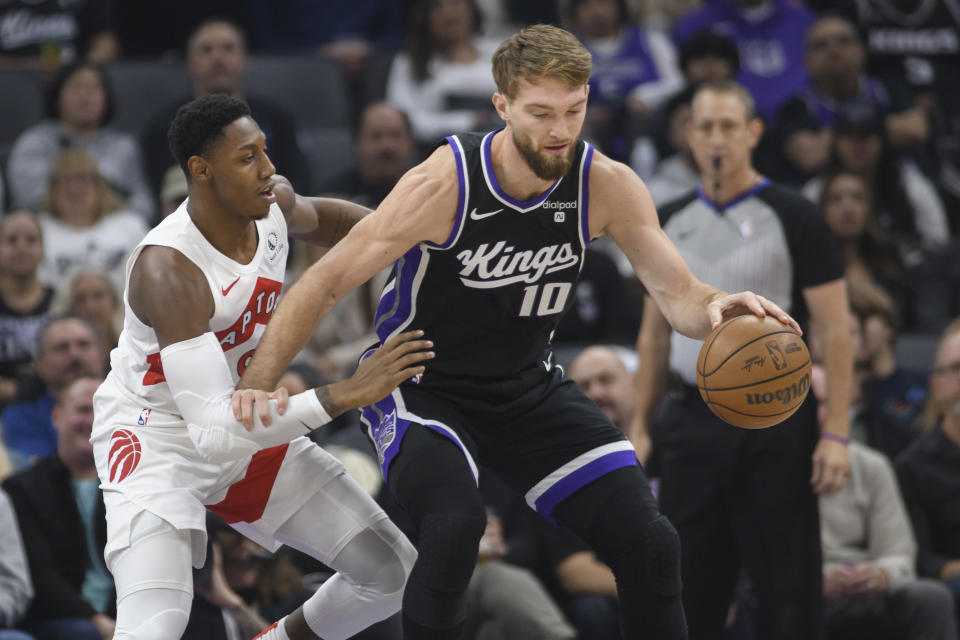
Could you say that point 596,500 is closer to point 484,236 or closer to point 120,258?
point 484,236

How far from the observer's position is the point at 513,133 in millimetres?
4219

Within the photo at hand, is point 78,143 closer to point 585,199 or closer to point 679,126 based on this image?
point 679,126

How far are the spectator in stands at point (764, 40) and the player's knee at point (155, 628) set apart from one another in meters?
7.09

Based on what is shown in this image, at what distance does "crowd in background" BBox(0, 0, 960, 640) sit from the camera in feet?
20.8

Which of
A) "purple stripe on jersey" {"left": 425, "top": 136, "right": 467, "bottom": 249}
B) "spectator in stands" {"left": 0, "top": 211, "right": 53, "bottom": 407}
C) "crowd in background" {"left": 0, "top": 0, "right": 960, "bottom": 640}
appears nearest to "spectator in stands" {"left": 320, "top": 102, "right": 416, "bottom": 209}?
"crowd in background" {"left": 0, "top": 0, "right": 960, "bottom": 640}

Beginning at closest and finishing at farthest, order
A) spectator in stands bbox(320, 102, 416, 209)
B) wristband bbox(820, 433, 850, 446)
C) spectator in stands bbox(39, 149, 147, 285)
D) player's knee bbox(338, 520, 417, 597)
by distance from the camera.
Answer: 1. player's knee bbox(338, 520, 417, 597)
2. wristband bbox(820, 433, 850, 446)
3. spectator in stands bbox(39, 149, 147, 285)
4. spectator in stands bbox(320, 102, 416, 209)

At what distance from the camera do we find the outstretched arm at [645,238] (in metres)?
4.34

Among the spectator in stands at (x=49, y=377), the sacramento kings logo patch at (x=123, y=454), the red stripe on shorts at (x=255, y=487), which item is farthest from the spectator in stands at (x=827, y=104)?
the sacramento kings logo patch at (x=123, y=454)

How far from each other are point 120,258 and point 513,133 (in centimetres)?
461

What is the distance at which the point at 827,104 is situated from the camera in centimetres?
955

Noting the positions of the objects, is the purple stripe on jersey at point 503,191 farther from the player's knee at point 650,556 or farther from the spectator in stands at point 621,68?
the spectator in stands at point 621,68

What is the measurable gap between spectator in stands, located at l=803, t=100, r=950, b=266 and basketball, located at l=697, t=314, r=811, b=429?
495cm

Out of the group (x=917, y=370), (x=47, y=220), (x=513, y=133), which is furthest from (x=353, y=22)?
(x=513, y=133)

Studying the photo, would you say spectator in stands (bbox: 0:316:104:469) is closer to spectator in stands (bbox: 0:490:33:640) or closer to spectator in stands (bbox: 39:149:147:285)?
spectator in stands (bbox: 0:490:33:640)
